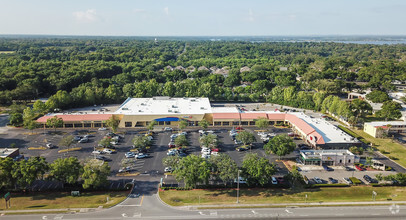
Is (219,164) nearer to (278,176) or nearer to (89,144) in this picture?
(278,176)

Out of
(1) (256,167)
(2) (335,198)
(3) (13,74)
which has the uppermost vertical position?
(3) (13,74)

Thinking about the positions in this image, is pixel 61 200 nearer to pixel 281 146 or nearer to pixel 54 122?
pixel 54 122

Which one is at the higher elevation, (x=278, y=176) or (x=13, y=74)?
(x=13, y=74)

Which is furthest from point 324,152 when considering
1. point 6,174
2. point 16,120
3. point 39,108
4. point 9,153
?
point 39,108

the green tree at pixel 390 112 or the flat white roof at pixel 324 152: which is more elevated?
the green tree at pixel 390 112

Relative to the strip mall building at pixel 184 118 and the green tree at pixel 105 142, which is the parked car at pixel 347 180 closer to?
the strip mall building at pixel 184 118

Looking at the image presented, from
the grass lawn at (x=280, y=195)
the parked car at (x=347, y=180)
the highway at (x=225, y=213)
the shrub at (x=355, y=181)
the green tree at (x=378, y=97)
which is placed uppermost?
the green tree at (x=378, y=97)

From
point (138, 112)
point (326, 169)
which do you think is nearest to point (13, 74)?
point (138, 112)

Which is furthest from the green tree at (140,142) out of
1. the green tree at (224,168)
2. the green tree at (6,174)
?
the green tree at (6,174)
